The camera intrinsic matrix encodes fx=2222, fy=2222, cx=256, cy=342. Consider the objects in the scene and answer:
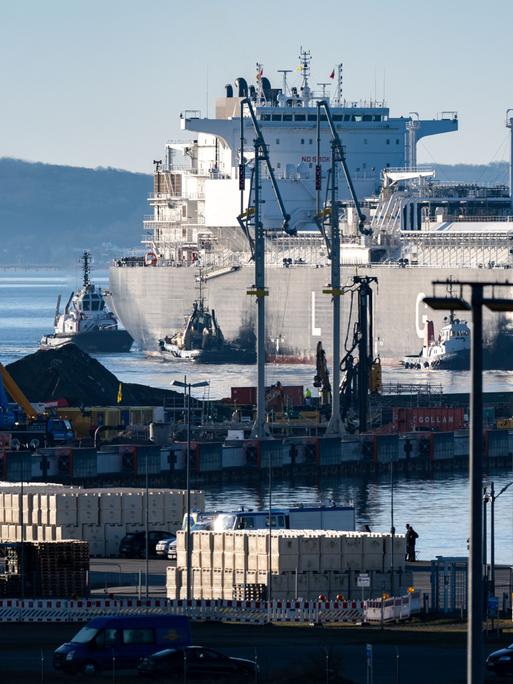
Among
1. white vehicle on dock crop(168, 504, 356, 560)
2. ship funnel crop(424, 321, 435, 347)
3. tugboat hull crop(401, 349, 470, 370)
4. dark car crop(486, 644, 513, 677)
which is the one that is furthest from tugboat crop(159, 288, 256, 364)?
dark car crop(486, 644, 513, 677)

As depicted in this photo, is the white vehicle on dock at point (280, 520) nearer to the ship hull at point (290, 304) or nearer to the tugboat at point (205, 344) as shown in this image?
the ship hull at point (290, 304)

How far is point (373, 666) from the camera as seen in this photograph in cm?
2542

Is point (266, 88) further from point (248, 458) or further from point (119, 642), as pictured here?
point (119, 642)

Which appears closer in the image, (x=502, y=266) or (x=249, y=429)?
(x=249, y=429)

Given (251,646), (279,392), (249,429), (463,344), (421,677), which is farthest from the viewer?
(463,344)

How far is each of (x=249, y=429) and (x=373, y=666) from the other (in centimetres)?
3981

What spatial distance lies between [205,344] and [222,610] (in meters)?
85.9

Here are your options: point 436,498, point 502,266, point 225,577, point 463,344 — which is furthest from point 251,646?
point 502,266

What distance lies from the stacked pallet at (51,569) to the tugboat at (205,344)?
81479 mm

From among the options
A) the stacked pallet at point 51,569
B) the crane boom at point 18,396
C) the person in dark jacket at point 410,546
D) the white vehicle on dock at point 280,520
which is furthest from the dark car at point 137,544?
the crane boom at point 18,396

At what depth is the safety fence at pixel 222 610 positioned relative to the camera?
3008 cm

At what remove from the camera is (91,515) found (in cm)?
4069

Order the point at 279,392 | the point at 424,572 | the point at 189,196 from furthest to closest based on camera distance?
1. the point at 189,196
2. the point at 279,392
3. the point at 424,572

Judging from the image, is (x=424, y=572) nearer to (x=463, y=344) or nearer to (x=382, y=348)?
(x=463, y=344)
